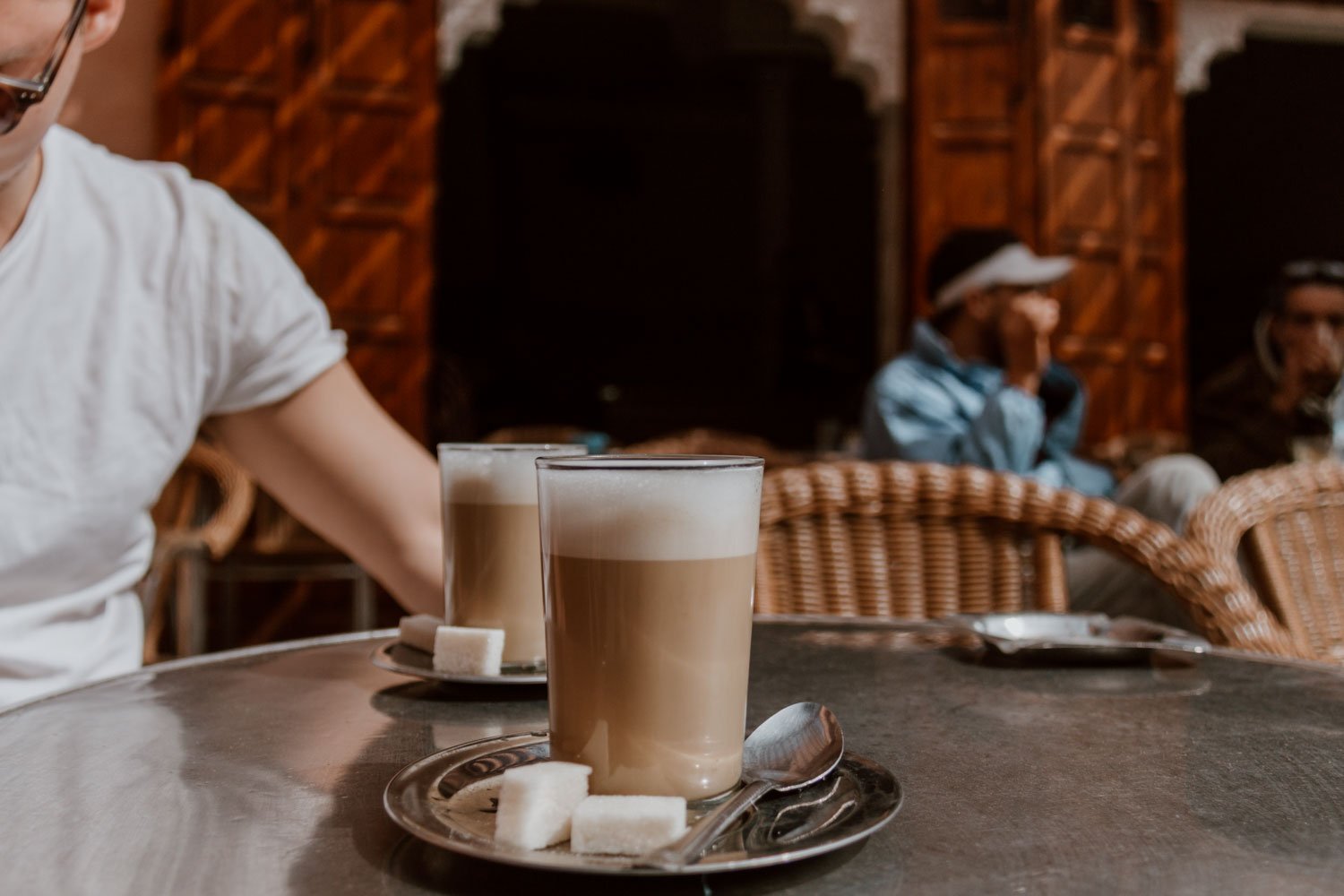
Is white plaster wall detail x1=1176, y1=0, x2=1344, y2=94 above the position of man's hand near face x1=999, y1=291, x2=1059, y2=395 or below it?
above

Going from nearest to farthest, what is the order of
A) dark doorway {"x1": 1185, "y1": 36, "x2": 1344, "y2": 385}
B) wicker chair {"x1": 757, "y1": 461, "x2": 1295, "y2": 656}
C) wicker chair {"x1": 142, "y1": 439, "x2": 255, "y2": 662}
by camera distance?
wicker chair {"x1": 757, "y1": 461, "x2": 1295, "y2": 656}
wicker chair {"x1": 142, "y1": 439, "x2": 255, "y2": 662}
dark doorway {"x1": 1185, "y1": 36, "x2": 1344, "y2": 385}

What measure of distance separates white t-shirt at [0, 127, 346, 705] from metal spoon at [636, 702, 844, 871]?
0.66 metres

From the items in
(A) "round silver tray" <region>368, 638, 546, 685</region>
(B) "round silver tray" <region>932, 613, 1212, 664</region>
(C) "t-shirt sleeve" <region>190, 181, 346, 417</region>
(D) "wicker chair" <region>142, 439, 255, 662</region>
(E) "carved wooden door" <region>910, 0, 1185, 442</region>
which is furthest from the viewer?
(E) "carved wooden door" <region>910, 0, 1185, 442</region>

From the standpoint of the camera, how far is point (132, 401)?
1.00m

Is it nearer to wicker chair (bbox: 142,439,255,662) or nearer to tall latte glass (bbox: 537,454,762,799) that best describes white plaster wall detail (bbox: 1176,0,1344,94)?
wicker chair (bbox: 142,439,255,662)

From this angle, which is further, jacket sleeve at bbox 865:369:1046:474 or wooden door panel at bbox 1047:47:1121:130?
wooden door panel at bbox 1047:47:1121:130

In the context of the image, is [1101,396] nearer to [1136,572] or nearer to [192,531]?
[1136,572]

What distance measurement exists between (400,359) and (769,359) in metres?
7.13

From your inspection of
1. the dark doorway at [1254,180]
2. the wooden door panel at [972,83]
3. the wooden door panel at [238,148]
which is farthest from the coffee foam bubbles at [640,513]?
the dark doorway at [1254,180]

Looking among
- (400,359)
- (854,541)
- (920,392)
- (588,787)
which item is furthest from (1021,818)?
(400,359)

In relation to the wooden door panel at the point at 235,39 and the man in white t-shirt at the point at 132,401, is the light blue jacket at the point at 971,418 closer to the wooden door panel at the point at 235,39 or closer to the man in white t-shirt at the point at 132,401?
the man in white t-shirt at the point at 132,401

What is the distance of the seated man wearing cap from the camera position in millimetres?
2605

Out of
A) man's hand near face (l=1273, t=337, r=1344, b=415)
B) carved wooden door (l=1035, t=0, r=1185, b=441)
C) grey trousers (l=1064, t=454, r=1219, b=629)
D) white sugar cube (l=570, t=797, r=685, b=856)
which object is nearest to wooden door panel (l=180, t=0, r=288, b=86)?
carved wooden door (l=1035, t=0, r=1185, b=441)

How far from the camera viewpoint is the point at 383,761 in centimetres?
56
